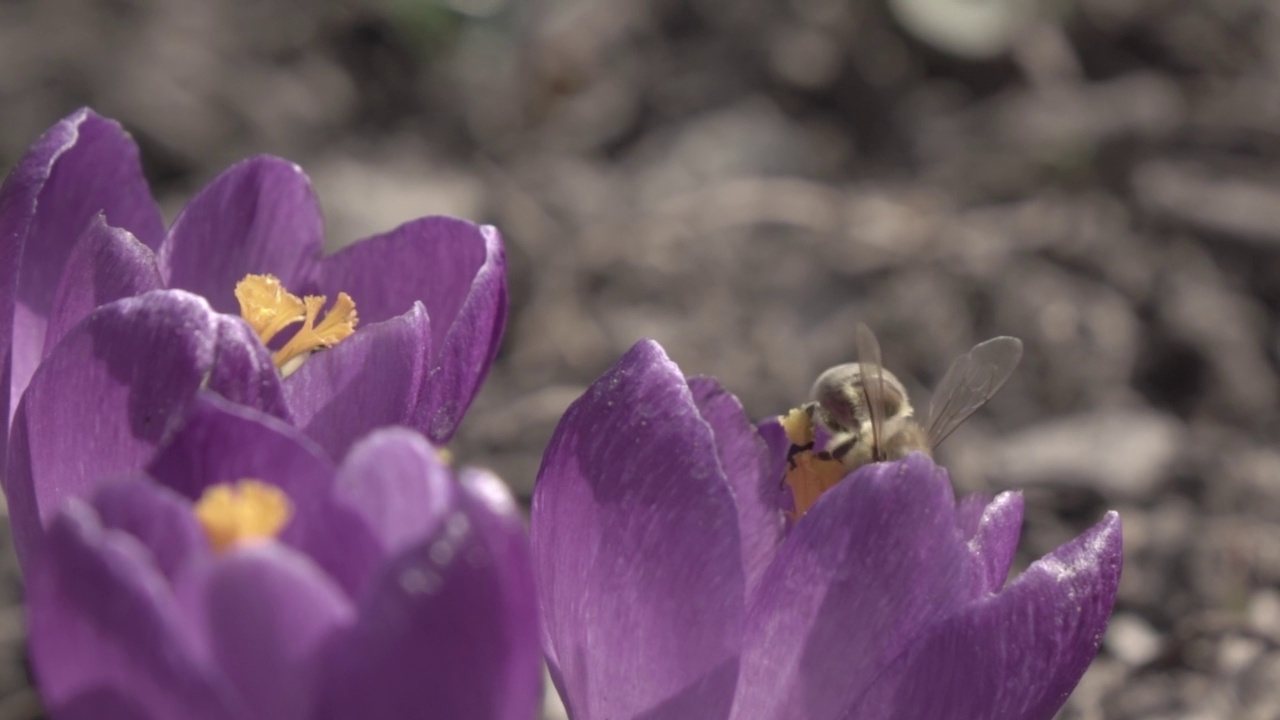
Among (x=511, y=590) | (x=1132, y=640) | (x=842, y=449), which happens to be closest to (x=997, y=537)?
(x=842, y=449)

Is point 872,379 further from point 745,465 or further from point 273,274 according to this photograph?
point 273,274

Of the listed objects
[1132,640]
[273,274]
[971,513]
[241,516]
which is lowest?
[1132,640]

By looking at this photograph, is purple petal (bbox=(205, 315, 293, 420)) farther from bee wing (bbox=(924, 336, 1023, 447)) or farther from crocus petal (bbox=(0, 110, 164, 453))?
bee wing (bbox=(924, 336, 1023, 447))

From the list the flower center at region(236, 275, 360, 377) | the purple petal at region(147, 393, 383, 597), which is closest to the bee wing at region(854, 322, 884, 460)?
the flower center at region(236, 275, 360, 377)

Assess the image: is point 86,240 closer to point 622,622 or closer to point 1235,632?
point 622,622

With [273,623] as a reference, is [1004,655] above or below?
below

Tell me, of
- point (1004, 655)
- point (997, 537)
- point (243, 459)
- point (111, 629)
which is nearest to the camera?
point (111, 629)

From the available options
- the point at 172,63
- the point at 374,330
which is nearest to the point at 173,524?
the point at 374,330
